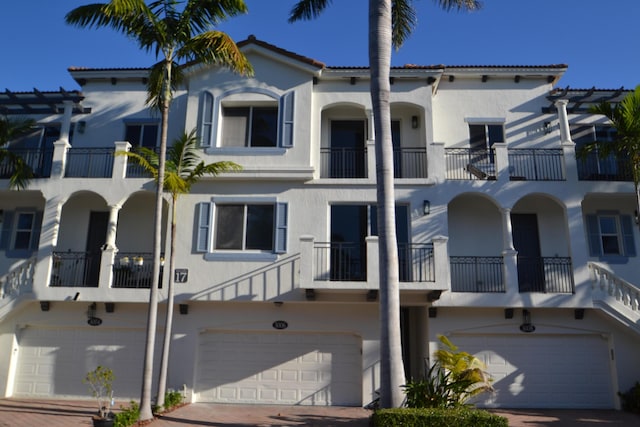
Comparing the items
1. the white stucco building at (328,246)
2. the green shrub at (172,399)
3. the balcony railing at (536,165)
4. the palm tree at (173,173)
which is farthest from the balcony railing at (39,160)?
the balcony railing at (536,165)

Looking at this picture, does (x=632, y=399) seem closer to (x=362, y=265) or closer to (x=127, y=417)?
(x=362, y=265)

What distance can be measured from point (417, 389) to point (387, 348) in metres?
1.24

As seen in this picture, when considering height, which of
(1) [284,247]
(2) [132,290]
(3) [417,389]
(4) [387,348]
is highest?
(1) [284,247]

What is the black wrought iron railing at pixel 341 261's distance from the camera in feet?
49.7

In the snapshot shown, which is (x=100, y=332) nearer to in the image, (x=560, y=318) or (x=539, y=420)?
(x=539, y=420)

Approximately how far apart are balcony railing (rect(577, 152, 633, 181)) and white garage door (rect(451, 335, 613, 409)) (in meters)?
5.19

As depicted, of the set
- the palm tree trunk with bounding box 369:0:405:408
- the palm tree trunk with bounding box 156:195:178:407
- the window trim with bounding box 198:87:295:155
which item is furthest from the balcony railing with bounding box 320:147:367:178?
the palm tree trunk with bounding box 156:195:178:407

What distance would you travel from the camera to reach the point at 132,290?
15.4m

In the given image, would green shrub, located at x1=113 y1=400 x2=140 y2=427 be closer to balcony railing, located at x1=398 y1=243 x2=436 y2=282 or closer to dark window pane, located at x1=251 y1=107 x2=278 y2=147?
balcony railing, located at x1=398 y1=243 x2=436 y2=282

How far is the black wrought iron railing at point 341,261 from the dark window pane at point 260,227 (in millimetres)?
1618

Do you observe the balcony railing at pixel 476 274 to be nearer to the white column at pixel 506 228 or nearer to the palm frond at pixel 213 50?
the white column at pixel 506 228

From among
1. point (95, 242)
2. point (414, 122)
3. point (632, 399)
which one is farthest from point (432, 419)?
point (95, 242)

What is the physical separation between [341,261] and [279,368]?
3.70 meters

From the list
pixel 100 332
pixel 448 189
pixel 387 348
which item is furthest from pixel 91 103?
pixel 387 348
